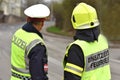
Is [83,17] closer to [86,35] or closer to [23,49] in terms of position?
[86,35]

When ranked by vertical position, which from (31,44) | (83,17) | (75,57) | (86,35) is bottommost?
(31,44)

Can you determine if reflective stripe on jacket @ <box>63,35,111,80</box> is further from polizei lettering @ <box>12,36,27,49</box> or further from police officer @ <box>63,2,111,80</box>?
polizei lettering @ <box>12,36,27,49</box>

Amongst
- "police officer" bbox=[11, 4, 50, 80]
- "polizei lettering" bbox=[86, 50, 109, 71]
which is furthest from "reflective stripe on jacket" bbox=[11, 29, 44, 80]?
"polizei lettering" bbox=[86, 50, 109, 71]

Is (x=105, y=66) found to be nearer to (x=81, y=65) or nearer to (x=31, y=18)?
(x=81, y=65)

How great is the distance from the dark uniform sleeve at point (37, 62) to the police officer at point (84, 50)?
340 millimetres

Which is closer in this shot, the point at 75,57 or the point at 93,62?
the point at 75,57

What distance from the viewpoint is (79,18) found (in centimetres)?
399

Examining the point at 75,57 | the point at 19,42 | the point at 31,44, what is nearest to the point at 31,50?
the point at 31,44

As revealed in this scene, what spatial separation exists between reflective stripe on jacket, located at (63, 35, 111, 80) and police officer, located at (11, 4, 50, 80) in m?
0.36

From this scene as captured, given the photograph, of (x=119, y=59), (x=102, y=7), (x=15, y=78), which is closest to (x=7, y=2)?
(x=102, y=7)

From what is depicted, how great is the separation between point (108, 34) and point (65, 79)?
28073mm

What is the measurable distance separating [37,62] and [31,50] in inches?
6.0

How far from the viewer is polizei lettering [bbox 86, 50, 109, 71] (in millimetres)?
3980

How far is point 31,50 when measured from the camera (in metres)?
4.38
